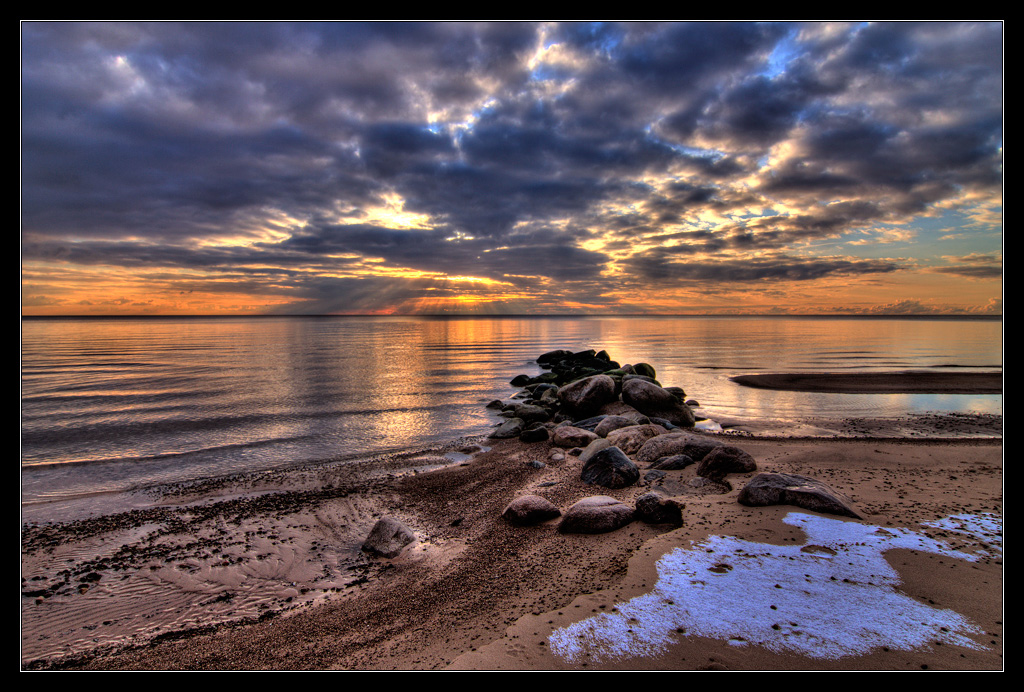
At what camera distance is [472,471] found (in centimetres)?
955

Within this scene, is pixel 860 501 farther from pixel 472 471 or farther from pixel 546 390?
pixel 546 390

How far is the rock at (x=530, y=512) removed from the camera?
6371mm

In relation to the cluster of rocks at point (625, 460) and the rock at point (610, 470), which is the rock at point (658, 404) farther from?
the rock at point (610, 470)

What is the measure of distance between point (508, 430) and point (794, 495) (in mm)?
7976

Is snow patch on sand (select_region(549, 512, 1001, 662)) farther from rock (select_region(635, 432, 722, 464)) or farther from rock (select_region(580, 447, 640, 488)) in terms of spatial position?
rock (select_region(635, 432, 722, 464))

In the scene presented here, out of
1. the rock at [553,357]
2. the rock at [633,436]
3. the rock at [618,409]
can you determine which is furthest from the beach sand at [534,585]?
the rock at [553,357]

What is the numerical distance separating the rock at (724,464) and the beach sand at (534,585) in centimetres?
25

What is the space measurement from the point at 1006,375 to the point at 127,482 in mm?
14452

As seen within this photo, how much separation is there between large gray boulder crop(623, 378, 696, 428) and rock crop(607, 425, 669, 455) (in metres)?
3.35

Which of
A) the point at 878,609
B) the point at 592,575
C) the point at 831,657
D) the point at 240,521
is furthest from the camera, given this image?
the point at 240,521

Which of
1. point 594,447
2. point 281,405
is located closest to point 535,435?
point 594,447

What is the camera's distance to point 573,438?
10.9 meters

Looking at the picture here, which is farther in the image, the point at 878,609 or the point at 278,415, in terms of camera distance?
the point at 278,415

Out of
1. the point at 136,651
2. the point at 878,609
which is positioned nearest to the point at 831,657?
the point at 878,609
